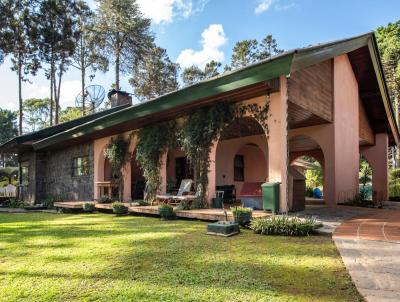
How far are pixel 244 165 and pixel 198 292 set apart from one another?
41.1ft

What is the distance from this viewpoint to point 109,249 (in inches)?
187

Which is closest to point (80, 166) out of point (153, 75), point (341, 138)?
point (341, 138)

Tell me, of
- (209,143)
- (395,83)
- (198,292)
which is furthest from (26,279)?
(395,83)

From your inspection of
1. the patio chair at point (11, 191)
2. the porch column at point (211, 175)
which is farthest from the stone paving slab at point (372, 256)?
the patio chair at point (11, 191)

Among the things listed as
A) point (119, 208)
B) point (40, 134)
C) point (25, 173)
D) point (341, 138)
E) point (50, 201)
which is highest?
point (40, 134)

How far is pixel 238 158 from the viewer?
15.1 m

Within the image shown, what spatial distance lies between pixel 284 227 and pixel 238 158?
31.5ft

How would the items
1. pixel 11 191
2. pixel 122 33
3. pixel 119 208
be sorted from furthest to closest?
pixel 122 33 < pixel 11 191 < pixel 119 208

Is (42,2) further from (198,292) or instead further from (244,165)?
(198,292)

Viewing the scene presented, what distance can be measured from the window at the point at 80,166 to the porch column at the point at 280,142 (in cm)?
887

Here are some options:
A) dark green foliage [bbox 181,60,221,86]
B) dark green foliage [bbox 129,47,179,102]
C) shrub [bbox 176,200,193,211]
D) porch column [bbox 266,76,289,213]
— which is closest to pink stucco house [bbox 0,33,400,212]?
porch column [bbox 266,76,289,213]

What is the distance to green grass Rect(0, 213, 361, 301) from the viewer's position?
297 cm

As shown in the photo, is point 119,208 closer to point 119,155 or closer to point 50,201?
point 119,155

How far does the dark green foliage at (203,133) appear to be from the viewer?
8.34 metres
